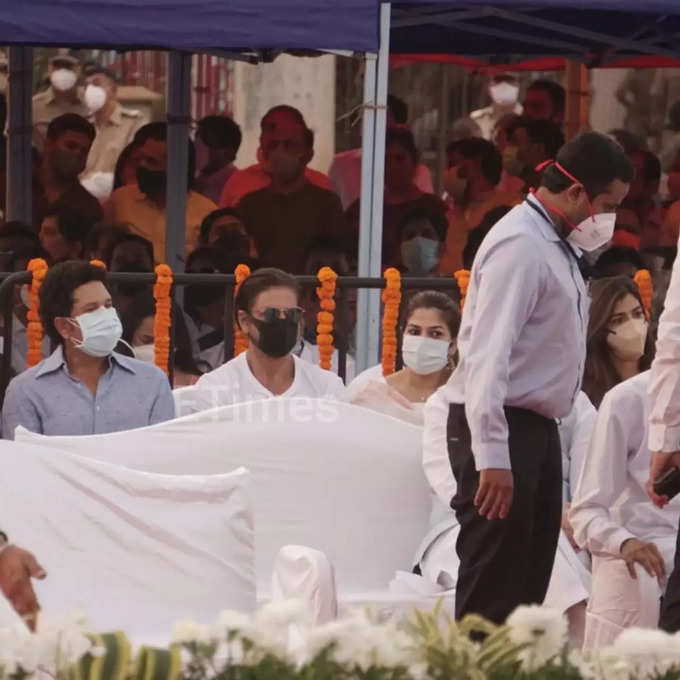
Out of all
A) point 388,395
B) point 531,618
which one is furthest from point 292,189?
point 531,618

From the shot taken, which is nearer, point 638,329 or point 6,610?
point 6,610

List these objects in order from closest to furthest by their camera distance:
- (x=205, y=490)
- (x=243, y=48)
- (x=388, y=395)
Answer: (x=205, y=490) < (x=388, y=395) < (x=243, y=48)

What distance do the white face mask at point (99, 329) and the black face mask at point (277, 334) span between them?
652 millimetres

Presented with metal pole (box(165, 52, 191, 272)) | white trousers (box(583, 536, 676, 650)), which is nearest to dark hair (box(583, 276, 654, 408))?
white trousers (box(583, 536, 676, 650))

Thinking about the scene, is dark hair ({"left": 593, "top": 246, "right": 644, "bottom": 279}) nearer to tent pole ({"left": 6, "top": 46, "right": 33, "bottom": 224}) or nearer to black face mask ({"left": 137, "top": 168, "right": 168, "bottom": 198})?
black face mask ({"left": 137, "top": 168, "right": 168, "bottom": 198})

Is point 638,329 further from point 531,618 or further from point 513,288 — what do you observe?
point 531,618

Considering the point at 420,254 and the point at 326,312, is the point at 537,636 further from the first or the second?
the point at 420,254

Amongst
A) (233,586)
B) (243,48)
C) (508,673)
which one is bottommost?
(233,586)

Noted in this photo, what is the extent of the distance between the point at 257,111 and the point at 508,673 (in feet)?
64.5

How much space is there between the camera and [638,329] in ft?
27.8

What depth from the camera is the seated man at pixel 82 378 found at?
811cm

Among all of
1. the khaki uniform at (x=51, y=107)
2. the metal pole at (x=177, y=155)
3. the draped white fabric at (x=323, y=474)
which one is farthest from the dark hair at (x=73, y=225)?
the khaki uniform at (x=51, y=107)

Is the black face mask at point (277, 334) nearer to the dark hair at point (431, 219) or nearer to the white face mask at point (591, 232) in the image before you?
the white face mask at point (591, 232)

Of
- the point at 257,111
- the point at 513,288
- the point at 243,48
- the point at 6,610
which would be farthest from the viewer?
the point at 257,111
